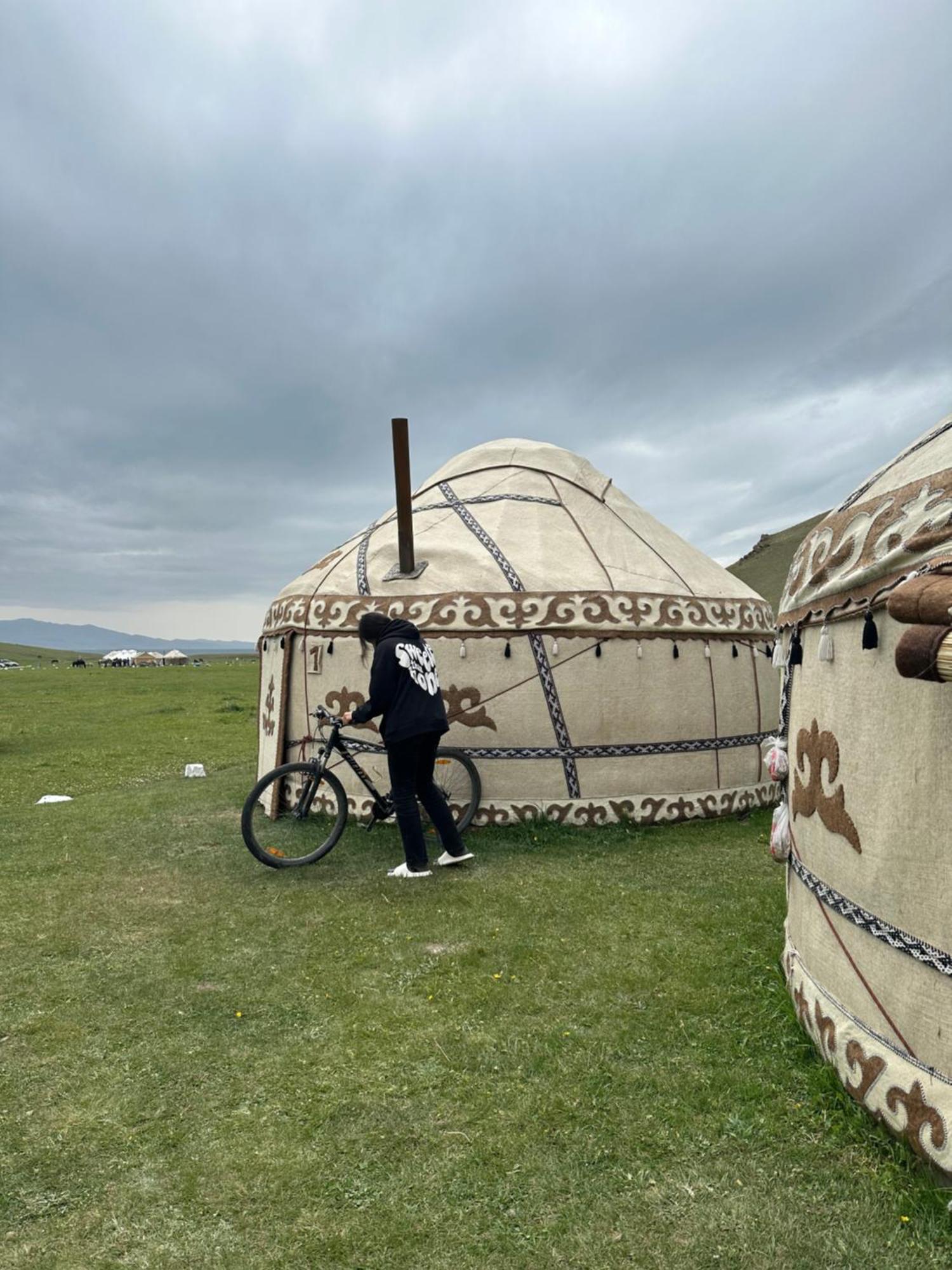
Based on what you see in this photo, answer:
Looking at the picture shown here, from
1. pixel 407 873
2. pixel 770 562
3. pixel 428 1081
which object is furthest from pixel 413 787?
pixel 770 562

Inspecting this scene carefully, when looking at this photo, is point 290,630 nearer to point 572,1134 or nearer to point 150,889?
point 150,889

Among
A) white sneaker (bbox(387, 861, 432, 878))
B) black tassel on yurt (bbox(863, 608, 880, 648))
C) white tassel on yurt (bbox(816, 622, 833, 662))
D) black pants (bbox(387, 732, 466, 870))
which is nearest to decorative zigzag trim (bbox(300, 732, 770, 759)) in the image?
black pants (bbox(387, 732, 466, 870))

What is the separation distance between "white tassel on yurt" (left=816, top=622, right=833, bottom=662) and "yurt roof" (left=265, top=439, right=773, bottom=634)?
311 centimetres

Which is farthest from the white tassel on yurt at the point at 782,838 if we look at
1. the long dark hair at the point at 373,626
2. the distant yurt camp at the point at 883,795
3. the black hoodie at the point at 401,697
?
the long dark hair at the point at 373,626

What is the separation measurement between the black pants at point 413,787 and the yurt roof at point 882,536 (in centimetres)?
232

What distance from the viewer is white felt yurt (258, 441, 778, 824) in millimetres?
5465

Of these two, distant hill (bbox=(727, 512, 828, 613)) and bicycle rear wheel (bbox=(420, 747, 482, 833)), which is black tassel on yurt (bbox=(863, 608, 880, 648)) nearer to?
bicycle rear wheel (bbox=(420, 747, 482, 833))

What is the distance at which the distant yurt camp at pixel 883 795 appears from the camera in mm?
1796

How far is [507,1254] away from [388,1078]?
0.80m

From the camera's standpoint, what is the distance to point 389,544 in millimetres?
6156

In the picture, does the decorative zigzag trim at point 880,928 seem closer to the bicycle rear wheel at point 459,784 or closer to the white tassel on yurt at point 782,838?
the white tassel on yurt at point 782,838

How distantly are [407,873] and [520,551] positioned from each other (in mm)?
2570

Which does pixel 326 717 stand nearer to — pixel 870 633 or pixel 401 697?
pixel 401 697

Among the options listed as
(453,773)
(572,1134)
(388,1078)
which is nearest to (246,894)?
(453,773)
